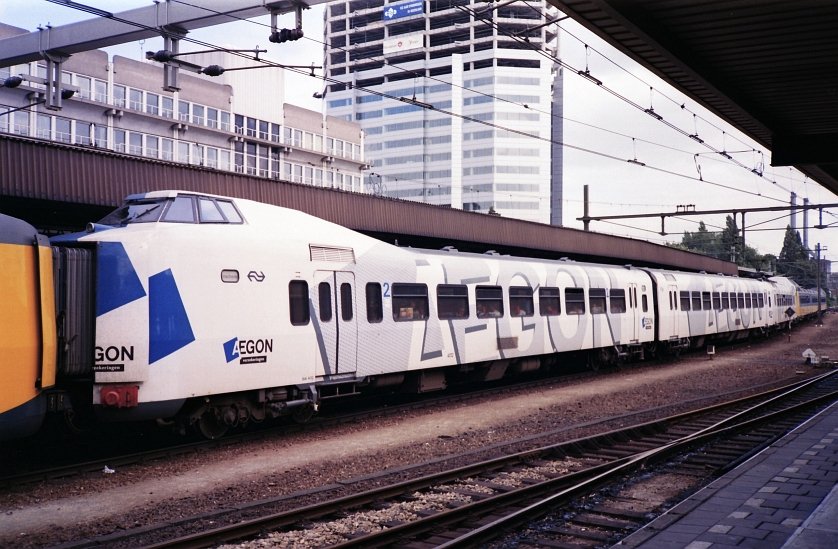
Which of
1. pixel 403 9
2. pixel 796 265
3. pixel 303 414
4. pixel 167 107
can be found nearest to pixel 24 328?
pixel 303 414

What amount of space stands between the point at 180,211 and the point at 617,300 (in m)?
16.1

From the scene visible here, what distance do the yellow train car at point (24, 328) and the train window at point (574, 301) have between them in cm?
1443

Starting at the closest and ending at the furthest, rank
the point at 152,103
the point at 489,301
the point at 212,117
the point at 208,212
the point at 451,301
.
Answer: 1. the point at 208,212
2. the point at 451,301
3. the point at 489,301
4. the point at 152,103
5. the point at 212,117

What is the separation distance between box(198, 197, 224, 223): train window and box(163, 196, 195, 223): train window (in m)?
0.14

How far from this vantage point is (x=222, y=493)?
9289 millimetres

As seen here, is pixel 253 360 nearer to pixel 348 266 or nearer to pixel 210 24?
pixel 348 266

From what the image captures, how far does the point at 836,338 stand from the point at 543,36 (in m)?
78.5

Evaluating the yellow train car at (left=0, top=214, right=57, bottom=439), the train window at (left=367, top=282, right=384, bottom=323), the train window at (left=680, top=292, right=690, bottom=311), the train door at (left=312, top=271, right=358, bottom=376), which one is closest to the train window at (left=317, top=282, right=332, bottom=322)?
the train door at (left=312, top=271, right=358, bottom=376)

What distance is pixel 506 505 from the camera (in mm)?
8781

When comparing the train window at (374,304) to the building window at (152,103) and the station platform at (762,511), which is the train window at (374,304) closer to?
the station platform at (762,511)

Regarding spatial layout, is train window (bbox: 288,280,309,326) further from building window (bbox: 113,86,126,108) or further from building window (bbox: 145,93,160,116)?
building window (bbox: 145,93,160,116)

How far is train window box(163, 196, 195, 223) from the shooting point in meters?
11.3

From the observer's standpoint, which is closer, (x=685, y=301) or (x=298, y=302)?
(x=298, y=302)

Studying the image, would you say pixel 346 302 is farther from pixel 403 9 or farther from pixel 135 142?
pixel 403 9
